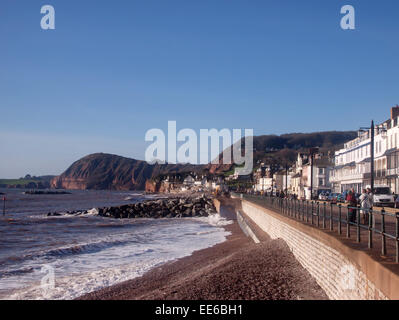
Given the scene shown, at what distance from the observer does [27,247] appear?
78.0ft

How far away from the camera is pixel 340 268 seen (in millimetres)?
8234

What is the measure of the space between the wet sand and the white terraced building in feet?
76.5

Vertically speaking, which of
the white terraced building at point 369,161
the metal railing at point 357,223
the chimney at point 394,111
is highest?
the chimney at point 394,111

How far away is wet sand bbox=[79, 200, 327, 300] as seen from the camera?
9.97 meters

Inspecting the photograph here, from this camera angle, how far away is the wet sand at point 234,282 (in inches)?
392

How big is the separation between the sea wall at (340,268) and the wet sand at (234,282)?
1.12ft

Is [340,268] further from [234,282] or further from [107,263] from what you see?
[107,263]

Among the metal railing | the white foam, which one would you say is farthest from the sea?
the metal railing

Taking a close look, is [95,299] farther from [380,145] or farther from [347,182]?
[347,182]

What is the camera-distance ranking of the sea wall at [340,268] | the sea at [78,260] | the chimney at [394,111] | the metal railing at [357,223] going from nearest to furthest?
the sea wall at [340,268], the metal railing at [357,223], the sea at [78,260], the chimney at [394,111]

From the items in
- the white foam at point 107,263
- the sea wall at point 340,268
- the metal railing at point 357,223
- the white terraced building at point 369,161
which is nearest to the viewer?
the sea wall at point 340,268

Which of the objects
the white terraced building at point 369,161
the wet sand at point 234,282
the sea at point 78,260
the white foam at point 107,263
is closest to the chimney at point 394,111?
the white terraced building at point 369,161

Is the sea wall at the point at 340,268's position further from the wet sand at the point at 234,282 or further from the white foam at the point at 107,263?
the white foam at the point at 107,263

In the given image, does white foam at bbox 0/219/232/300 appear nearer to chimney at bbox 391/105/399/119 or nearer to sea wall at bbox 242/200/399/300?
sea wall at bbox 242/200/399/300
